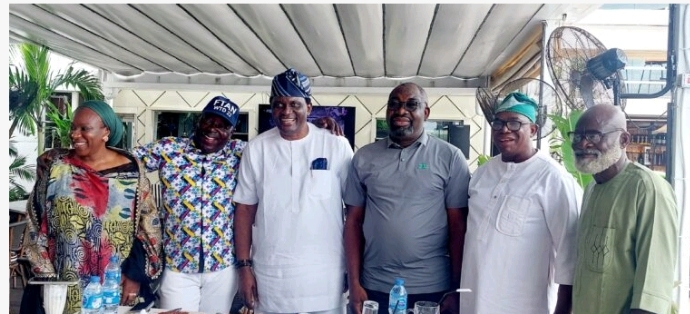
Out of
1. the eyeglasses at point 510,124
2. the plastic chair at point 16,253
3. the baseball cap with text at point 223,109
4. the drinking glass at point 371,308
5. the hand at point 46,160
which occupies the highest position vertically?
the baseball cap with text at point 223,109

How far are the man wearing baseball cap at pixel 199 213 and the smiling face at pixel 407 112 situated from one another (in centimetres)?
83

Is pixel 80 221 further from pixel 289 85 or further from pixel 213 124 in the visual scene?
pixel 289 85

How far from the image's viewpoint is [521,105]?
2295 millimetres

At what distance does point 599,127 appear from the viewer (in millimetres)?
1987

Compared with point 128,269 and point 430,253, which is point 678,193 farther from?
point 128,269

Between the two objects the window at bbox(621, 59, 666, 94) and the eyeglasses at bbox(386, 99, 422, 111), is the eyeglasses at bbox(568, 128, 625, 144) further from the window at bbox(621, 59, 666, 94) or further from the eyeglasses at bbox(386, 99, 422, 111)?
the window at bbox(621, 59, 666, 94)

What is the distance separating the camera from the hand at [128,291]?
254 cm

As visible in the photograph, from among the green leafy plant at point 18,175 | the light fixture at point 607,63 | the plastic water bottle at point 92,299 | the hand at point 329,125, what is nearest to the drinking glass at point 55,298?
the plastic water bottle at point 92,299

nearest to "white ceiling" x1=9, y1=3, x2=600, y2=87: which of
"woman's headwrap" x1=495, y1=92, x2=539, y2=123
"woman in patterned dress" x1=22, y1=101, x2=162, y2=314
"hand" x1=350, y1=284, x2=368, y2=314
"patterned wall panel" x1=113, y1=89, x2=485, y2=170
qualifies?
"woman's headwrap" x1=495, y1=92, x2=539, y2=123

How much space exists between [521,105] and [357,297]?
1.18 metres

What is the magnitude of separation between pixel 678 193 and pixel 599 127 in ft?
3.28

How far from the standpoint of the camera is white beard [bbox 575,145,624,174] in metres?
1.97

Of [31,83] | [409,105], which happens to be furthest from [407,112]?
[31,83]

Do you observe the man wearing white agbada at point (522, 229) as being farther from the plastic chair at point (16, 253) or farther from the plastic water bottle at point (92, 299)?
the plastic chair at point (16, 253)
